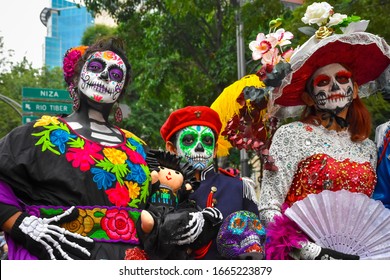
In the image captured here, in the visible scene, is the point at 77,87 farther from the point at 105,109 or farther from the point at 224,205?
the point at 224,205

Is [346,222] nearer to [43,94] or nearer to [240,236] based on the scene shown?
[240,236]

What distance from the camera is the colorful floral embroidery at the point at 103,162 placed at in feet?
13.1

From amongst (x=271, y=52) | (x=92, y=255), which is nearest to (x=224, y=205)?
(x=271, y=52)

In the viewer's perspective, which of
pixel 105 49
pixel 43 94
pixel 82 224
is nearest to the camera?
pixel 82 224

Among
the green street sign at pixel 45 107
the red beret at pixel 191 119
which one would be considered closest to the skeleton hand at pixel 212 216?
the red beret at pixel 191 119

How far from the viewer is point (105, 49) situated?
Result: 4.41 metres

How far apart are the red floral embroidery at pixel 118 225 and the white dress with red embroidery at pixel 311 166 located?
0.88 meters

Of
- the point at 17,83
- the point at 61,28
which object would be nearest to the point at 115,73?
the point at 17,83

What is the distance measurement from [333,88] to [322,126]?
0.82 feet

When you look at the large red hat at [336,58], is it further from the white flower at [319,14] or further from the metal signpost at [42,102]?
the metal signpost at [42,102]

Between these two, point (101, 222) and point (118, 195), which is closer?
point (101, 222)

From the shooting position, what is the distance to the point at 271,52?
4.54m

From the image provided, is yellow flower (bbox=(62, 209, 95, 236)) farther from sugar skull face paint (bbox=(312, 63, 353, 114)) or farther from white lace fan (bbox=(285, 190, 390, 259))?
sugar skull face paint (bbox=(312, 63, 353, 114))

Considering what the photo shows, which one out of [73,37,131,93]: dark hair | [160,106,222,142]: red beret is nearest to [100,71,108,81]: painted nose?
[73,37,131,93]: dark hair
